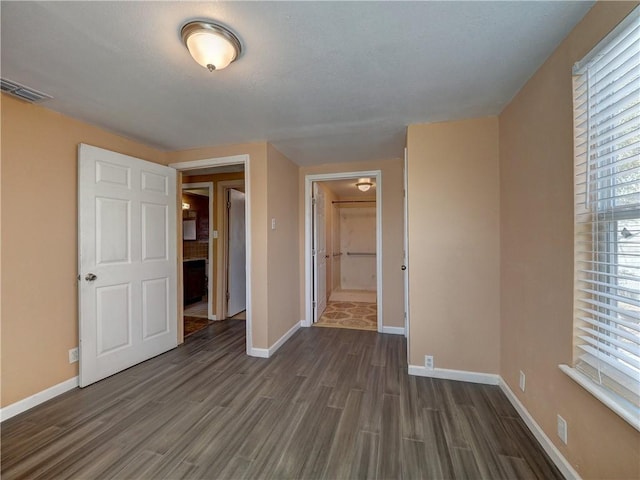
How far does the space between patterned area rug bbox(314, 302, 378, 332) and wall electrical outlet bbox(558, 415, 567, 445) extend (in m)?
2.27

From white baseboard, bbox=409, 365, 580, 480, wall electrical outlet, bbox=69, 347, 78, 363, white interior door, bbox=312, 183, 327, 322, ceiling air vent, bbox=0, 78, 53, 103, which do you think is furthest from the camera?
white interior door, bbox=312, 183, 327, 322

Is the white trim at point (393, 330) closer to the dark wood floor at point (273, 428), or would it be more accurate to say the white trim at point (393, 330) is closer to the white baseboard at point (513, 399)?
the dark wood floor at point (273, 428)

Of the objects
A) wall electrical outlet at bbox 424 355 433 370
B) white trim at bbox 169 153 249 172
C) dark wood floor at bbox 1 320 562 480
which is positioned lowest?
dark wood floor at bbox 1 320 562 480

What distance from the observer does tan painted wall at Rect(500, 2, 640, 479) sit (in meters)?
1.15

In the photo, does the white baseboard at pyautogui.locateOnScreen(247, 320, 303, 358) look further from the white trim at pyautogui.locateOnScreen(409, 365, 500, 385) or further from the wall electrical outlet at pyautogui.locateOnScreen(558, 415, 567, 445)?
the wall electrical outlet at pyautogui.locateOnScreen(558, 415, 567, 445)

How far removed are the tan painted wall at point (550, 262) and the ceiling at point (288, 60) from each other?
14 cm

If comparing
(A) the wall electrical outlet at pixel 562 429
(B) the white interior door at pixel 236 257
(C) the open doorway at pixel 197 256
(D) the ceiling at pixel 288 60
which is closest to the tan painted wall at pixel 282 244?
(D) the ceiling at pixel 288 60

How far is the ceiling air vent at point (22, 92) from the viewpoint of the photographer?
171 cm

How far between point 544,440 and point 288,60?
8.53 feet

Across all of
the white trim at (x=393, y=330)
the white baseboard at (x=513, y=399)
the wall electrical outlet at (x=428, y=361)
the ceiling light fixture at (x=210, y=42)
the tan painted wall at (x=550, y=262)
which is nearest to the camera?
the tan painted wall at (x=550, y=262)

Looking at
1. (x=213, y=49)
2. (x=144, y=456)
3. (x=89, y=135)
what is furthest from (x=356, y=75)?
(x=144, y=456)

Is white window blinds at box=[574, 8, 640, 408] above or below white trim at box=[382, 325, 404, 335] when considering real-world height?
above

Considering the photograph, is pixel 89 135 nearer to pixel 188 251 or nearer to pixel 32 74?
pixel 32 74

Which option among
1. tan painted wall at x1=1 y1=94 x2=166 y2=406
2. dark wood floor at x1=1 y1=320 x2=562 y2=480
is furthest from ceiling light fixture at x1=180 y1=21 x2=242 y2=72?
dark wood floor at x1=1 y1=320 x2=562 y2=480
